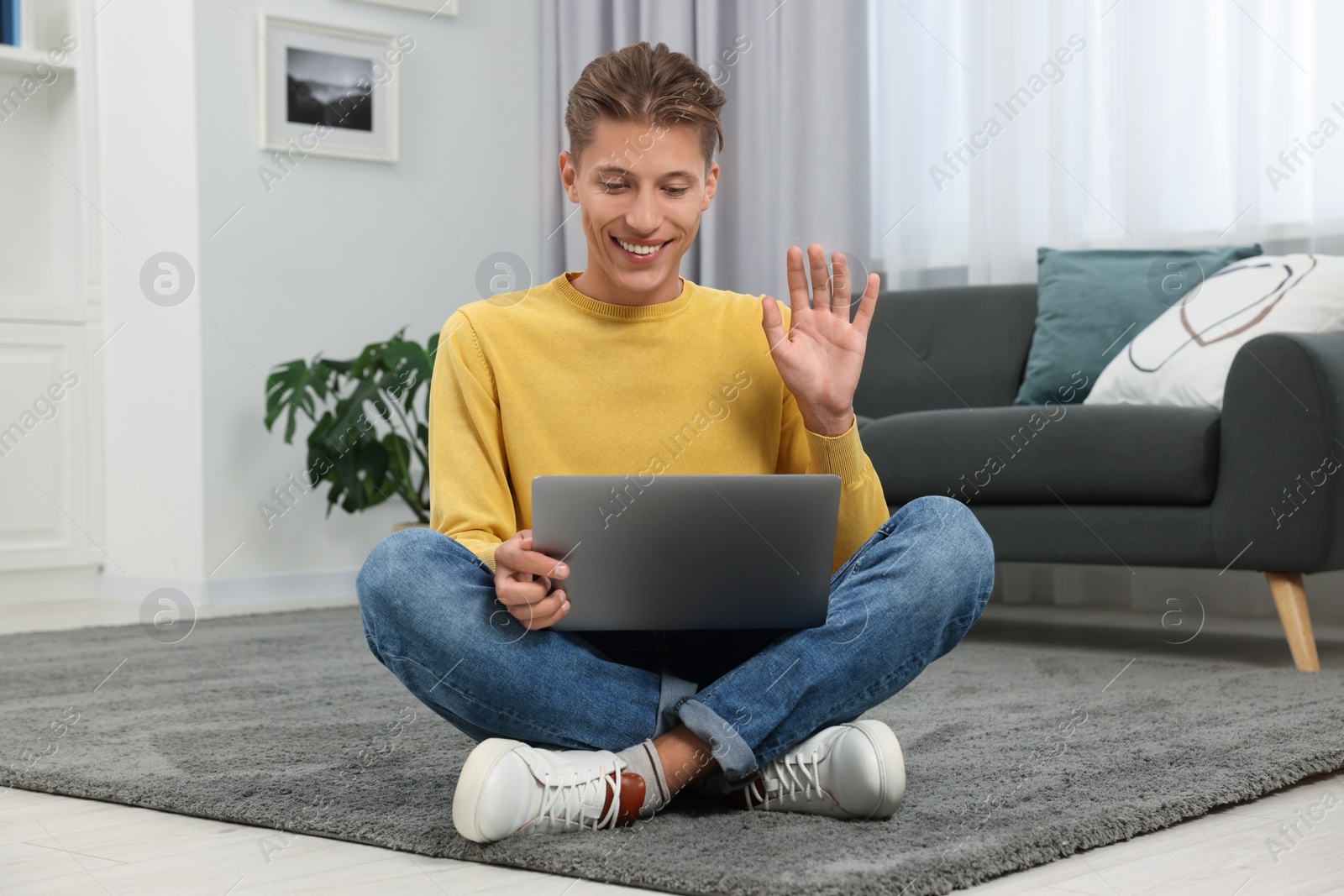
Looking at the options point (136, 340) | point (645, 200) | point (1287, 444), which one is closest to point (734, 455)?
point (645, 200)

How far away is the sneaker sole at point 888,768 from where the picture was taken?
4.00ft

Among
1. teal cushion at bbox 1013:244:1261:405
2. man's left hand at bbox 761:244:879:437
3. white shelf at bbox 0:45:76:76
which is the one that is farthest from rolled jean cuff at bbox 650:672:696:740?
white shelf at bbox 0:45:76:76

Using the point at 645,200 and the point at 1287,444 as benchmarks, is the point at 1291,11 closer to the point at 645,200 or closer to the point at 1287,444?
the point at 1287,444

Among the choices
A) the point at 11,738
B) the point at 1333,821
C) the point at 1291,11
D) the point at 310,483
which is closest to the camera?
the point at 1333,821

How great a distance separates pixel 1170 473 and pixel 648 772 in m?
1.37

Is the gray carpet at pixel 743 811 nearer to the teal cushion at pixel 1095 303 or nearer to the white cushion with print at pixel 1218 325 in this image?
the white cushion with print at pixel 1218 325

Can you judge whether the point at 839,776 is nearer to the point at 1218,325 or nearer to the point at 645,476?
the point at 645,476

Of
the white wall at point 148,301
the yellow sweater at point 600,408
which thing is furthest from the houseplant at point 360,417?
the yellow sweater at point 600,408

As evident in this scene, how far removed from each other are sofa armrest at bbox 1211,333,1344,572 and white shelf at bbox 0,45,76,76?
3077 mm

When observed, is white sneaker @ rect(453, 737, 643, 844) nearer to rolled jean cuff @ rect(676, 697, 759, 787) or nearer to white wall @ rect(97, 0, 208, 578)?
rolled jean cuff @ rect(676, 697, 759, 787)

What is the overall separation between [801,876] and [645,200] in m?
0.62

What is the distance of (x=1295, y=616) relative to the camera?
7.27ft

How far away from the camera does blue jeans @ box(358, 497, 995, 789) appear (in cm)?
121

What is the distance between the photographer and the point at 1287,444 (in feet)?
7.11
